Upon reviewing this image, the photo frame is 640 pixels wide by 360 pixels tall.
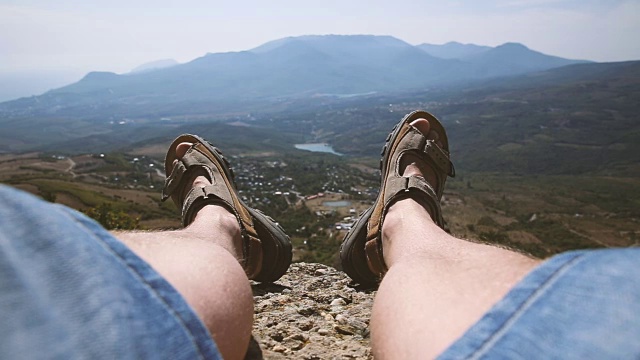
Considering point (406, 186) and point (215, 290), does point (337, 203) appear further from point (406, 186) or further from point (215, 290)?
point (215, 290)

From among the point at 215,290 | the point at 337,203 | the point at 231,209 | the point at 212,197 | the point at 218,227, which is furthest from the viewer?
the point at 337,203

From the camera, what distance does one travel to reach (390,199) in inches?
101

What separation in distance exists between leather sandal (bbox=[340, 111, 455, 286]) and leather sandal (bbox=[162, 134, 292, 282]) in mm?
449

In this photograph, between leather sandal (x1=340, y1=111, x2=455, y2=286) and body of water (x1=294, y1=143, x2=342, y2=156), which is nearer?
leather sandal (x1=340, y1=111, x2=455, y2=286)

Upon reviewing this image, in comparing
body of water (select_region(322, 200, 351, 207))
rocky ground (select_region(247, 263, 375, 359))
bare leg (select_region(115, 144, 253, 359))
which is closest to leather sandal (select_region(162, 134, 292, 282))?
rocky ground (select_region(247, 263, 375, 359))

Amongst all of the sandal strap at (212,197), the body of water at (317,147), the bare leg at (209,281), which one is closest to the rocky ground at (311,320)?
the sandal strap at (212,197)

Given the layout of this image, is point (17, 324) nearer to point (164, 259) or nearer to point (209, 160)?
point (164, 259)

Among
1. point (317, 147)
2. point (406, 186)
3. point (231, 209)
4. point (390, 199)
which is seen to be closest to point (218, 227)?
point (231, 209)

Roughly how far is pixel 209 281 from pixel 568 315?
2.76 feet

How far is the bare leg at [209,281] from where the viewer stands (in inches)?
40.4

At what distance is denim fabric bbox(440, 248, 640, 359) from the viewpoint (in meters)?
0.73

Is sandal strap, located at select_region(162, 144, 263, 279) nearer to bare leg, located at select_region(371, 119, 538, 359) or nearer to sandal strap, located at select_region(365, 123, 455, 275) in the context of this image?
sandal strap, located at select_region(365, 123, 455, 275)

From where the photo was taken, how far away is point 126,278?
0.87 metres

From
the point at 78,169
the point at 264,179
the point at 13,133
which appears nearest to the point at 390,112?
the point at 264,179
